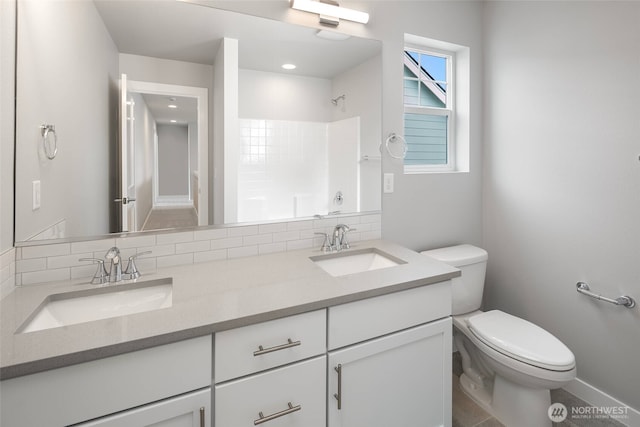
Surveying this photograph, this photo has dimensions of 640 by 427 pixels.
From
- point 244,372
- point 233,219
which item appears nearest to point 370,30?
point 233,219

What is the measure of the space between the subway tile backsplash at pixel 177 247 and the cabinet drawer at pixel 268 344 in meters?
0.59

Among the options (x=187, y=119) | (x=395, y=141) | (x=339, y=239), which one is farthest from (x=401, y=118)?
(x=187, y=119)

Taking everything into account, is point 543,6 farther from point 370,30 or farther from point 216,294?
point 216,294

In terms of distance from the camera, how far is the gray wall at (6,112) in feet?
3.13

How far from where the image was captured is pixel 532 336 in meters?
1.56

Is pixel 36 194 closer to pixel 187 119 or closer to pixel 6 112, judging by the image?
pixel 6 112

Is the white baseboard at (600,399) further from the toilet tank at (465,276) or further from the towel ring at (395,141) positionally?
the towel ring at (395,141)

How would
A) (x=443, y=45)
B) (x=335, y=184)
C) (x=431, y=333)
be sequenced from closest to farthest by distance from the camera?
(x=431, y=333)
(x=335, y=184)
(x=443, y=45)

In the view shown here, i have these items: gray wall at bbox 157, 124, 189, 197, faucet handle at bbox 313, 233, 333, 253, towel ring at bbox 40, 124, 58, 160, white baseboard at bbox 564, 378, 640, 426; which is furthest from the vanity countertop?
white baseboard at bbox 564, 378, 640, 426

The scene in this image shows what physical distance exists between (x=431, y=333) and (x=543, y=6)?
1.96 m

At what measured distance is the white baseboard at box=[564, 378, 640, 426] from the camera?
61.8 inches

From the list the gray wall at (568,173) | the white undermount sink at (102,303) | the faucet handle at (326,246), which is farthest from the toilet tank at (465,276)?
the white undermount sink at (102,303)

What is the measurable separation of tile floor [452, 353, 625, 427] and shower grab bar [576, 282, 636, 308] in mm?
603

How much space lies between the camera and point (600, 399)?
1.69 m
